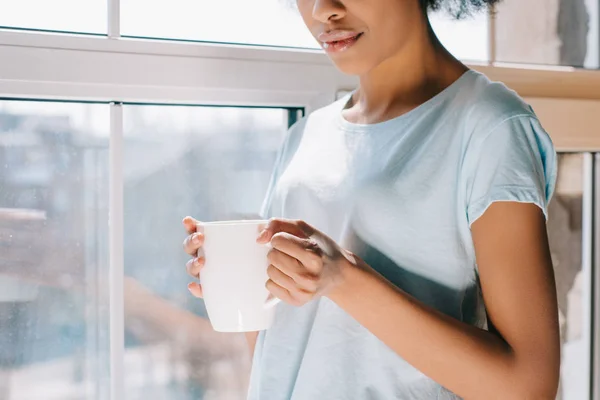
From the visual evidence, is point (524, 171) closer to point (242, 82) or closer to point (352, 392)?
point (352, 392)

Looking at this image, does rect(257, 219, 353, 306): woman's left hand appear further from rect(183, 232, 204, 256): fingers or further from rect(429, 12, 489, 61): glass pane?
rect(429, 12, 489, 61): glass pane

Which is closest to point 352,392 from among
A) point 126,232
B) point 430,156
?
point 430,156

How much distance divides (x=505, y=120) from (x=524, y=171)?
0.19 feet

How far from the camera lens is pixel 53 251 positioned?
96cm

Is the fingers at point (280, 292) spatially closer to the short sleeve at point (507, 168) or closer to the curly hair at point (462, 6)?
the short sleeve at point (507, 168)

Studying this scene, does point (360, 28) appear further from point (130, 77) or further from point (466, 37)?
point (466, 37)

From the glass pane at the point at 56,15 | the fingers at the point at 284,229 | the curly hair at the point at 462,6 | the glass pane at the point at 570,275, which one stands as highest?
the curly hair at the point at 462,6

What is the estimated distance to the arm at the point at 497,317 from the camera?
71 centimetres

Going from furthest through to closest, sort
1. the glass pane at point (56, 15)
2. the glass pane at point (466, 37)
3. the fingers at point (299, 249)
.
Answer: the glass pane at point (466, 37) < the glass pane at point (56, 15) < the fingers at point (299, 249)

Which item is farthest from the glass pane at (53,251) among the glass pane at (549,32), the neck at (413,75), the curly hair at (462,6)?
the glass pane at (549,32)

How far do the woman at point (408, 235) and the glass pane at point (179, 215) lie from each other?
0.13 m

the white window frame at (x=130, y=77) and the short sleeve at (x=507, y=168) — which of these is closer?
the short sleeve at (x=507, y=168)

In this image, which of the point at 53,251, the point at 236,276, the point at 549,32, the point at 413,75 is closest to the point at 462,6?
the point at 413,75

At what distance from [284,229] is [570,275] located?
0.92m
